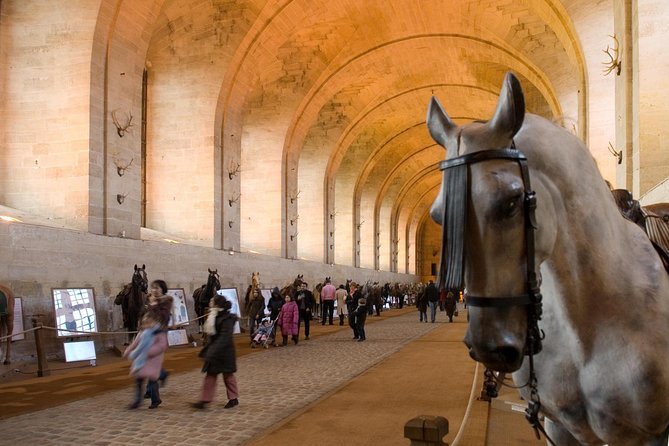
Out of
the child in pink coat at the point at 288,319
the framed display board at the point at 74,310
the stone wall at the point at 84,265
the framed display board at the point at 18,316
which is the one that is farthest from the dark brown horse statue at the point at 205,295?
the framed display board at the point at 18,316

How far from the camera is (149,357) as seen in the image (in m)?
7.34

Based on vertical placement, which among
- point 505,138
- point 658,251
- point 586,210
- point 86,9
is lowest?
point 658,251

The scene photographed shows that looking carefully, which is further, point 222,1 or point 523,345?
point 222,1

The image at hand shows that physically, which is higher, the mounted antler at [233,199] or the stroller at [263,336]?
the mounted antler at [233,199]

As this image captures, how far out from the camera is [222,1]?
1867cm

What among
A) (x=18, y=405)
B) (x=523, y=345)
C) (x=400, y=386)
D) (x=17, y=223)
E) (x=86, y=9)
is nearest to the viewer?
(x=523, y=345)

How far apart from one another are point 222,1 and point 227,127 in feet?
13.9

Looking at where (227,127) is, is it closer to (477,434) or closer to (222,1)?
(222,1)

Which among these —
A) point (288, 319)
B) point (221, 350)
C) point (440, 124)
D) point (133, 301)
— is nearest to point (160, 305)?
point (221, 350)

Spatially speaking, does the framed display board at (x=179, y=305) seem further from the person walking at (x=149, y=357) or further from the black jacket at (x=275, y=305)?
the person walking at (x=149, y=357)

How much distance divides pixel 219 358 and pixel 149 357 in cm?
92

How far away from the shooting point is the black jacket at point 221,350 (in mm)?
7336

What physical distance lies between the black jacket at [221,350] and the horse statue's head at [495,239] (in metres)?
6.15

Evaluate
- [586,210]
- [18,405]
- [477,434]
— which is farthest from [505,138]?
[18,405]
